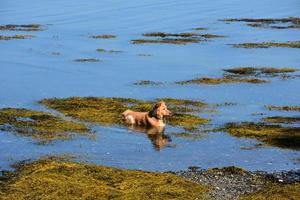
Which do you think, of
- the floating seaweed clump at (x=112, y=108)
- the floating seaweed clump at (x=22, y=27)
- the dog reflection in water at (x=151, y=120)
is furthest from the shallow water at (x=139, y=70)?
the floating seaweed clump at (x=22, y=27)

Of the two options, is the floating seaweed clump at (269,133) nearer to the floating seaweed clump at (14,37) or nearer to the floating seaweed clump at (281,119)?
the floating seaweed clump at (281,119)

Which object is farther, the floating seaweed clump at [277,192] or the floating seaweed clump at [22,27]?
the floating seaweed clump at [22,27]

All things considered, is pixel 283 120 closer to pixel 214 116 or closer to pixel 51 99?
pixel 214 116

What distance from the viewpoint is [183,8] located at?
298ft

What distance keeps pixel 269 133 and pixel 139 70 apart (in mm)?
17615

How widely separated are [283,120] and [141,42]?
97.3 ft

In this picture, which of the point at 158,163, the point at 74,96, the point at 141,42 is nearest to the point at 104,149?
the point at 158,163

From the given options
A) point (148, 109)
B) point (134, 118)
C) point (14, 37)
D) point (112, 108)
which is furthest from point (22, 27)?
point (134, 118)

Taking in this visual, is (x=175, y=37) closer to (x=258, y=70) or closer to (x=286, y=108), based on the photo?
(x=258, y=70)

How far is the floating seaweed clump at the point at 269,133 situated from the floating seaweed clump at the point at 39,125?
563 cm

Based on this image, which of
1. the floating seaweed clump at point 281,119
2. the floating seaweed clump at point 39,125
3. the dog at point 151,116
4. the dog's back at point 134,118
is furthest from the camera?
the floating seaweed clump at point 281,119

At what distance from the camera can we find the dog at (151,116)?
25891mm

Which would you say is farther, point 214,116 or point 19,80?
point 19,80

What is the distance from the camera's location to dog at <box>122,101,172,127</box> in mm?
25891
